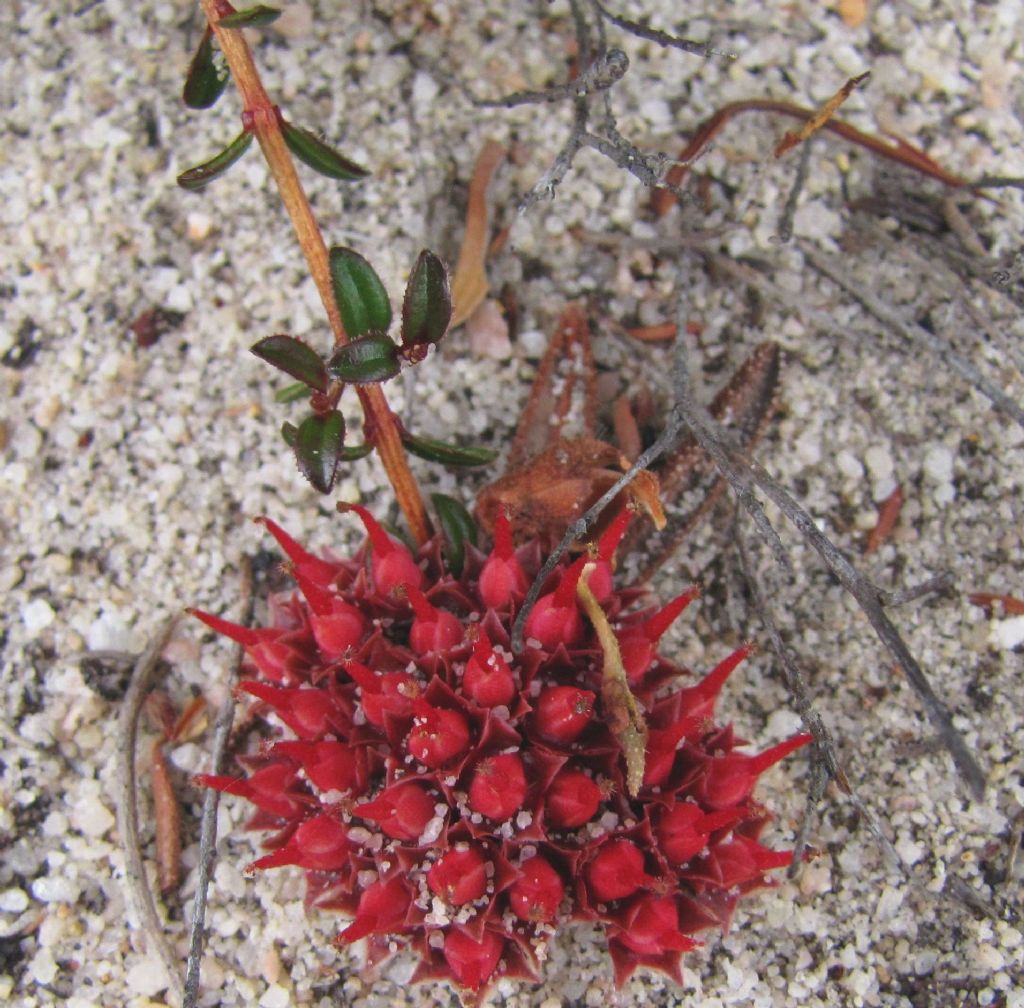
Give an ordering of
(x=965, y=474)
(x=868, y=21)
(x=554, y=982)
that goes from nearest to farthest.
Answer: (x=554, y=982)
(x=965, y=474)
(x=868, y=21)

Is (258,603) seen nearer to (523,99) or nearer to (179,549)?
(179,549)

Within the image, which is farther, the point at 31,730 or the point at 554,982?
the point at 31,730

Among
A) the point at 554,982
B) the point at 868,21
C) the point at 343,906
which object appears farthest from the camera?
the point at 868,21

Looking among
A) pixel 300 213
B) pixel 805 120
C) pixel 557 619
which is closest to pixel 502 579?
pixel 557 619

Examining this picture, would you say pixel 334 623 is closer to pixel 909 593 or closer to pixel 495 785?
pixel 495 785

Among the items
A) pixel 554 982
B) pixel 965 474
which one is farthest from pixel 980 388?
pixel 554 982

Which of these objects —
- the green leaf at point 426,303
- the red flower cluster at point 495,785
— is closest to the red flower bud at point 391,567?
the red flower cluster at point 495,785
